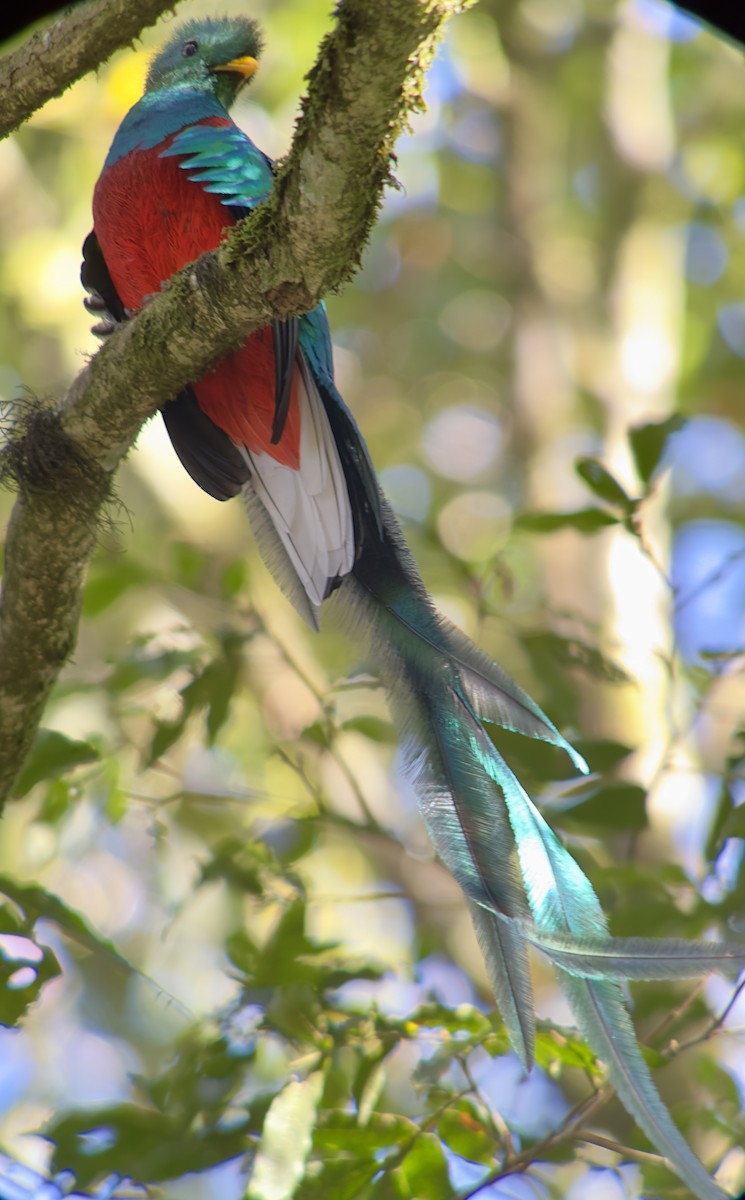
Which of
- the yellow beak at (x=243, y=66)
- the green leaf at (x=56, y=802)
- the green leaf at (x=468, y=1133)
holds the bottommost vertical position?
the green leaf at (x=468, y=1133)

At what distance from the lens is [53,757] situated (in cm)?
238

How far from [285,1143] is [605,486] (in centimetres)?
138

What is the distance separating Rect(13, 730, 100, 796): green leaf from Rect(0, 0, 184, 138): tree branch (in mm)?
1133

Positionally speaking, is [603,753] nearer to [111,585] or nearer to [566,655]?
[566,655]

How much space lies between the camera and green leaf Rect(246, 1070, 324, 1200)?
1767 mm

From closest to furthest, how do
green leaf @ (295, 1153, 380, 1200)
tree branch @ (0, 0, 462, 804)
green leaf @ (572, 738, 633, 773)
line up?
1. tree branch @ (0, 0, 462, 804)
2. green leaf @ (295, 1153, 380, 1200)
3. green leaf @ (572, 738, 633, 773)

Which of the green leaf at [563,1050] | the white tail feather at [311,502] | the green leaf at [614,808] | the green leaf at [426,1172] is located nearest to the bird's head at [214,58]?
the white tail feather at [311,502]

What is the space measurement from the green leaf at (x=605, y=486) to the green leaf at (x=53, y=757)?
114 cm

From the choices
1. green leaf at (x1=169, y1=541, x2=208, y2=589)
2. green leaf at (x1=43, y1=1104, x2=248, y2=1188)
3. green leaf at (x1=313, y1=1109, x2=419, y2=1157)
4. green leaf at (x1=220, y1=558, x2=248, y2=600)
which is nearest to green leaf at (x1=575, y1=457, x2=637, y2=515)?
green leaf at (x1=220, y1=558, x2=248, y2=600)

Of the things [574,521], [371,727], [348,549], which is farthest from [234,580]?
[574,521]

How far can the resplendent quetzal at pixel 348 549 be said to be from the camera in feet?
4.99

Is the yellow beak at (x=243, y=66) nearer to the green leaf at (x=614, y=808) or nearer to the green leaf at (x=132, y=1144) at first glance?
the green leaf at (x=614, y=808)

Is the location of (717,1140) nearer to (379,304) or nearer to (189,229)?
(189,229)

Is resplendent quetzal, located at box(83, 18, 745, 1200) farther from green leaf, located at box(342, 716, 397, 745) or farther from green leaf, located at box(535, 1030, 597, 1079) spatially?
green leaf, located at box(342, 716, 397, 745)
